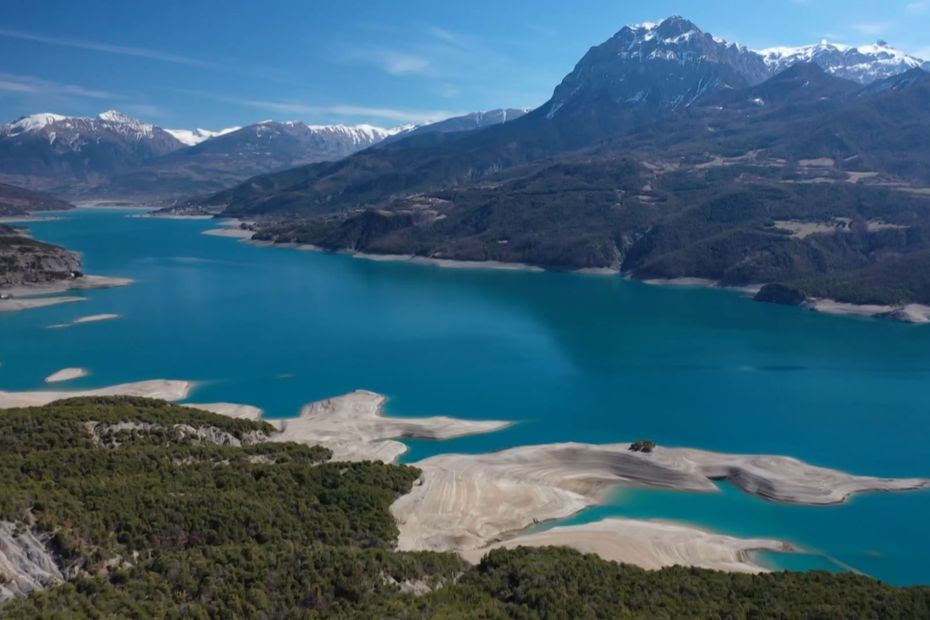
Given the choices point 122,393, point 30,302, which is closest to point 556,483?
point 122,393

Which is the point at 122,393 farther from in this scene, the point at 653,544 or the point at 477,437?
the point at 653,544

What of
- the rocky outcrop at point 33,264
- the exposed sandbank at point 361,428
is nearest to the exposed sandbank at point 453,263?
the rocky outcrop at point 33,264

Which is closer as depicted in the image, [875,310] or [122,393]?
[122,393]

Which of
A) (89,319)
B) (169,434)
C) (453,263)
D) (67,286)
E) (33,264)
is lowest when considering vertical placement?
(89,319)

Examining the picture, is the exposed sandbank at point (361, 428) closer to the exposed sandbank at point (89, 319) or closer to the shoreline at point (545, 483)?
the shoreline at point (545, 483)

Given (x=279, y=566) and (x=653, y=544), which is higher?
(x=279, y=566)

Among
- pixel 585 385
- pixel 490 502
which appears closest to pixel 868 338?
pixel 585 385
